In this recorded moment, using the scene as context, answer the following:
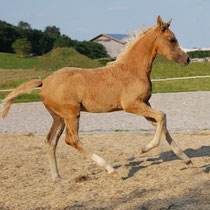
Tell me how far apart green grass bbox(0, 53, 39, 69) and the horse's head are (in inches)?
Answer: 1584

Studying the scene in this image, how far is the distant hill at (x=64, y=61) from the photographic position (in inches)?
1692

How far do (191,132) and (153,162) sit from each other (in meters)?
3.20

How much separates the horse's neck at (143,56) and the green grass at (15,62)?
40.0m

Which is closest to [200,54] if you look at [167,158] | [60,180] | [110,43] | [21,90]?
[110,43]

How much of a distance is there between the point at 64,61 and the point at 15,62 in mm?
7764

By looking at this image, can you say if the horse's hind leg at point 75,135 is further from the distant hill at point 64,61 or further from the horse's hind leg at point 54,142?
the distant hill at point 64,61

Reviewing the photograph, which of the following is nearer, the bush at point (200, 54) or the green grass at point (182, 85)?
the green grass at point (182, 85)

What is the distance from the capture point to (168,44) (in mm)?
5996

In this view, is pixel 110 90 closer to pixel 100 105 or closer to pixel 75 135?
pixel 100 105

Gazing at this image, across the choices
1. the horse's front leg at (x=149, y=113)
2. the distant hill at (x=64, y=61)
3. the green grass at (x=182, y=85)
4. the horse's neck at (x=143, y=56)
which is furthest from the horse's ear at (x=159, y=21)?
the distant hill at (x=64, y=61)

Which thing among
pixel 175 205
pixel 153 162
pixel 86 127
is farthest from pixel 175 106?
pixel 175 205

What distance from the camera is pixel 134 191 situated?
503cm

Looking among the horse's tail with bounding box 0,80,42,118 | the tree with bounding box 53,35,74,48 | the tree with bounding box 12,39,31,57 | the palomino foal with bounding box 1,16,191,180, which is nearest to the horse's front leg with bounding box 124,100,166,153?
the palomino foal with bounding box 1,16,191,180

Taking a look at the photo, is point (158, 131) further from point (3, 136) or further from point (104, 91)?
point (3, 136)
